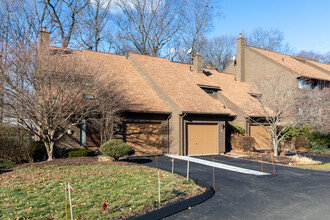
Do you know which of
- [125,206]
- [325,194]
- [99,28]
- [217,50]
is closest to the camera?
[125,206]

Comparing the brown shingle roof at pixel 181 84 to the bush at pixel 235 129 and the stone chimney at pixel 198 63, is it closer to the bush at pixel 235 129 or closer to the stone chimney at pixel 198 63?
the stone chimney at pixel 198 63

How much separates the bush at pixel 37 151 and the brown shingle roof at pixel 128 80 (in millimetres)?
5096

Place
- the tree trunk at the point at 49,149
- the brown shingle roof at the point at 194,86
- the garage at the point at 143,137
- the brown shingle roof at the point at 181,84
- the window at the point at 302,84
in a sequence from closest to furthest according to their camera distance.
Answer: the tree trunk at the point at 49,149 → the garage at the point at 143,137 → the brown shingle roof at the point at 181,84 → the brown shingle roof at the point at 194,86 → the window at the point at 302,84

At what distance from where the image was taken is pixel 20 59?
38.9 ft

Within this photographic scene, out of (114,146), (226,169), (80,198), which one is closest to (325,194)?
(226,169)

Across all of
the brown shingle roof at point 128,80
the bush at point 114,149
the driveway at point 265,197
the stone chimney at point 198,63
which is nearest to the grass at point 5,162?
the bush at point 114,149

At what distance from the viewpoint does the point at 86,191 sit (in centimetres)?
743

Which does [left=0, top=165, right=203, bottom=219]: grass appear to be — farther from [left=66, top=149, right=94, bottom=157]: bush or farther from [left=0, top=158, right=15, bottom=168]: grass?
[left=66, top=149, right=94, bottom=157]: bush

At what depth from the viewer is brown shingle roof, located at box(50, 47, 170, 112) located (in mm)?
16422

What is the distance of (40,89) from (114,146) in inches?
173

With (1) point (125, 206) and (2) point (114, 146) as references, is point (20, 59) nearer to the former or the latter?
(2) point (114, 146)

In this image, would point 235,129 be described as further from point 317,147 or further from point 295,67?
point 295,67

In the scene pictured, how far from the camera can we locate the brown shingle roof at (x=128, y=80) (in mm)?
16422

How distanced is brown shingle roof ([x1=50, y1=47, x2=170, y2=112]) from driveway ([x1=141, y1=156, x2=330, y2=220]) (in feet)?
21.4
